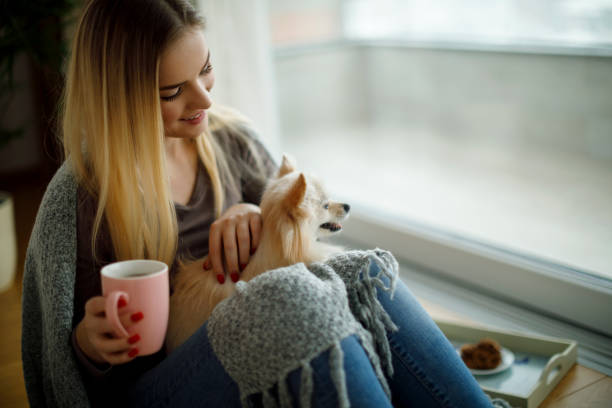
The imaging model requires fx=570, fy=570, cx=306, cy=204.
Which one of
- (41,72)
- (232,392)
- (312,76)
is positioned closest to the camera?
(232,392)

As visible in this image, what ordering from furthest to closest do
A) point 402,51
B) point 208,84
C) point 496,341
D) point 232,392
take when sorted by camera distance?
1. point 402,51
2. point 496,341
3. point 208,84
4. point 232,392

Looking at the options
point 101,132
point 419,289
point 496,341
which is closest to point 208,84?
point 101,132

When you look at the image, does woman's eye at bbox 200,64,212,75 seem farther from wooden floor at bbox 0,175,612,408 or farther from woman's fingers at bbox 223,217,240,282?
wooden floor at bbox 0,175,612,408

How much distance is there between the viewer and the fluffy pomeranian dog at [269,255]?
3.90 feet

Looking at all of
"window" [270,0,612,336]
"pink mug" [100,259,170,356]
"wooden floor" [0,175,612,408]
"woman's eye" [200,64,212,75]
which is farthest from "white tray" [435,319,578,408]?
"woman's eye" [200,64,212,75]

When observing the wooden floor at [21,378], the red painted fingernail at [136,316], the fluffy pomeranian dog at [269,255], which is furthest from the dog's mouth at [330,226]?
the wooden floor at [21,378]

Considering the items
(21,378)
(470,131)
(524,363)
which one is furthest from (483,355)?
(21,378)

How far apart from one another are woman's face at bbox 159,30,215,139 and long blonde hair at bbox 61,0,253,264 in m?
0.02

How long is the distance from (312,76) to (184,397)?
2.34 meters

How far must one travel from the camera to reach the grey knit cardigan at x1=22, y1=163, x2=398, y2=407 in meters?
0.93

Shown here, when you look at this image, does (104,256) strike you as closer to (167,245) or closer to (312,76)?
(167,245)

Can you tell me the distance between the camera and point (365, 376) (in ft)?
3.05

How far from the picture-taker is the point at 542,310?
1899 millimetres

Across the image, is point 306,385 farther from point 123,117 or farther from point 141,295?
point 123,117
